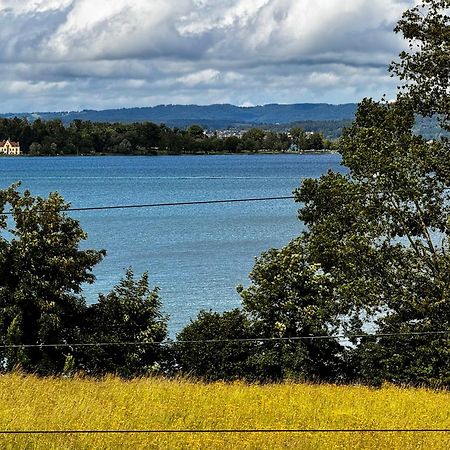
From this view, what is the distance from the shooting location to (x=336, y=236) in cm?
2442

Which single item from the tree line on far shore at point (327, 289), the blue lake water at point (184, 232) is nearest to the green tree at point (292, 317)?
the tree line on far shore at point (327, 289)

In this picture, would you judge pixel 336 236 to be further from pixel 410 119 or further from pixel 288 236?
pixel 288 236

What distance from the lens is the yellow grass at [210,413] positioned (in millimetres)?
12227

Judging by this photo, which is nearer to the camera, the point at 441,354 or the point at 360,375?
the point at 441,354

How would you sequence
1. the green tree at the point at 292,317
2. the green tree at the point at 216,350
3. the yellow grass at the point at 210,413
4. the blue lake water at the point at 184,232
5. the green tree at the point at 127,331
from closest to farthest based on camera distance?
the yellow grass at the point at 210,413 → the green tree at the point at 292,317 → the green tree at the point at 127,331 → the green tree at the point at 216,350 → the blue lake water at the point at 184,232

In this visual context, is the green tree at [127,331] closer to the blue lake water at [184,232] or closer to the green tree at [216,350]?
the green tree at [216,350]

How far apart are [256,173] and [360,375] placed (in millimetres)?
131713

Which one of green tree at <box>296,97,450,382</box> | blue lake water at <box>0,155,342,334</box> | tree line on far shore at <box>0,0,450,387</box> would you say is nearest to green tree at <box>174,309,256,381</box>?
tree line on far shore at <box>0,0,450,387</box>

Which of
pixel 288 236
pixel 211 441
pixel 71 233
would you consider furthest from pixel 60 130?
pixel 211 441

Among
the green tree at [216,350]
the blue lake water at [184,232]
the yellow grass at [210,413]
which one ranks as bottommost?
the blue lake water at [184,232]

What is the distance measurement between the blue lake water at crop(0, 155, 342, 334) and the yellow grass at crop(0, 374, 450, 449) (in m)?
16.7

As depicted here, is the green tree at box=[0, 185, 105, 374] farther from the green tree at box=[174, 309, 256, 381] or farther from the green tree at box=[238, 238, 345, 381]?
the green tree at box=[238, 238, 345, 381]

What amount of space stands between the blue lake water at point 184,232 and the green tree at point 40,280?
1087cm

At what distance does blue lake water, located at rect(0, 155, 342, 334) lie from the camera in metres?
44.7
